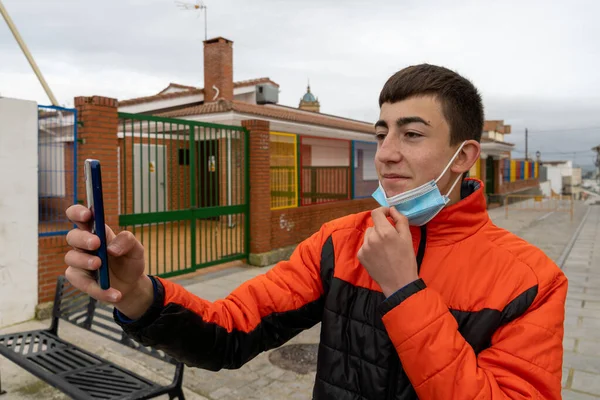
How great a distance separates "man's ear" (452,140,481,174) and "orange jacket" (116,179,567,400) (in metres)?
0.09

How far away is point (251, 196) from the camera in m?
9.05

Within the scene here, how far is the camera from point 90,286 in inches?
43.5

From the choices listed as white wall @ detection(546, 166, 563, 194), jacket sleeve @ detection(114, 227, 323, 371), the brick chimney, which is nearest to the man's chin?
jacket sleeve @ detection(114, 227, 323, 371)

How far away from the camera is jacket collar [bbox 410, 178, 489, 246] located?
4.68 feet

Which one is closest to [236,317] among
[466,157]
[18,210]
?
[466,157]

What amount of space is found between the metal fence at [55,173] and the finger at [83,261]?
17.2 ft

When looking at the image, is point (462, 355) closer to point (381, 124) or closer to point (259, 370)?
point (381, 124)

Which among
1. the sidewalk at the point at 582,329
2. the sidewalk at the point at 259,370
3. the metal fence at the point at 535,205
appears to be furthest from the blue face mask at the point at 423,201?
the metal fence at the point at 535,205

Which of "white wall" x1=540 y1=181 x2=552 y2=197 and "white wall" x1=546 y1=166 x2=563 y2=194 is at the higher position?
"white wall" x1=546 y1=166 x2=563 y2=194

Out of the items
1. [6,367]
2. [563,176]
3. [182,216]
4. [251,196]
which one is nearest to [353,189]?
[251,196]

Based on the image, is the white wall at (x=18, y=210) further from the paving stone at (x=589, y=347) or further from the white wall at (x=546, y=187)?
the white wall at (x=546, y=187)

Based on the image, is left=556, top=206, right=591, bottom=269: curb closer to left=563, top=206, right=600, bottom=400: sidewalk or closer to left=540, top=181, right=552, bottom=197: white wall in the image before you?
left=563, top=206, right=600, bottom=400: sidewalk

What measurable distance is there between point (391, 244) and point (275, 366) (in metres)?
3.65

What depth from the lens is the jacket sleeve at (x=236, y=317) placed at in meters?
1.33
